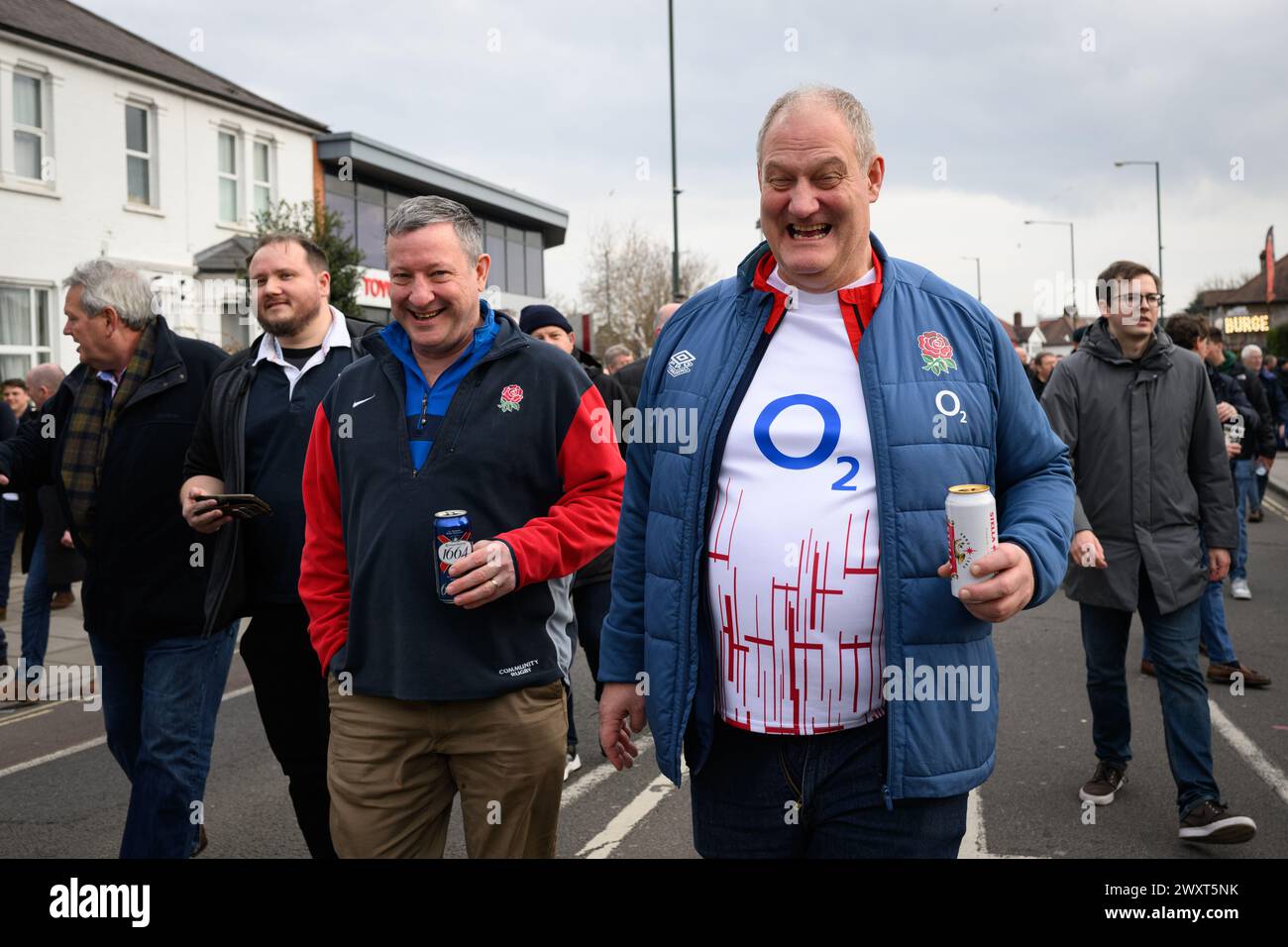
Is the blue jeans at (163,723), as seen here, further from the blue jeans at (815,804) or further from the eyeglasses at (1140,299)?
the eyeglasses at (1140,299)

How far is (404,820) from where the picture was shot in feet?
10.1

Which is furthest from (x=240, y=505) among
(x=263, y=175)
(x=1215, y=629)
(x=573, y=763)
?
(x=263, y=175)

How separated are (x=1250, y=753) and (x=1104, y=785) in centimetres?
118

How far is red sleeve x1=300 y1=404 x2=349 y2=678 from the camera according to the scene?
319 cm

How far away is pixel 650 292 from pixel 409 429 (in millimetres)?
42733

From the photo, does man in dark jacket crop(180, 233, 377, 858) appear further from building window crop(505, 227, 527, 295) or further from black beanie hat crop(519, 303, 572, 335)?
→ building window crop(505, 227, 527, 295)

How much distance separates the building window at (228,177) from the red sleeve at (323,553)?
19.9 metres

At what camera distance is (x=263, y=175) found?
2284 centimetres

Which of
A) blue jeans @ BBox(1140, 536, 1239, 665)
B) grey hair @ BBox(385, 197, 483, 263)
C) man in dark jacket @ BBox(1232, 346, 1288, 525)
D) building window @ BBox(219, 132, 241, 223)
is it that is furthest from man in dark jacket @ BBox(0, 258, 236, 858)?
building window @ BBox(219, 132, 241, 223)
